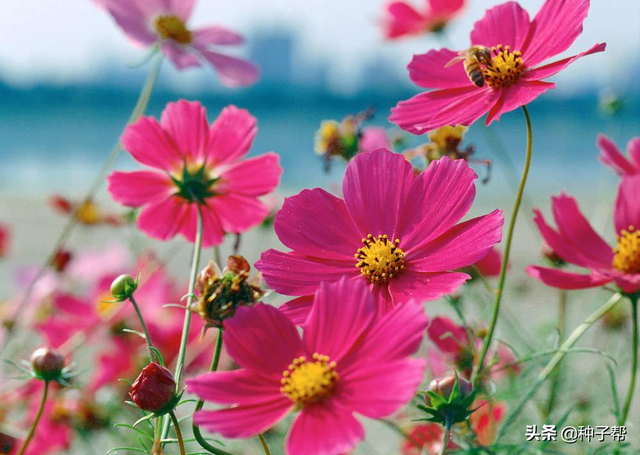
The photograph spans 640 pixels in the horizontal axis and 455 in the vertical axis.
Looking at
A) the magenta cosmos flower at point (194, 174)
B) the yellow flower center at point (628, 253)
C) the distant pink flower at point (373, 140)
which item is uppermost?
the distant pink flower at point (373, 140)

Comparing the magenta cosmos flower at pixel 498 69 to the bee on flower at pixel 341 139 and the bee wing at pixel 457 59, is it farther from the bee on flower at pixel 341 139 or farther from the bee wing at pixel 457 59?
the bee on flower at pixel 341 139

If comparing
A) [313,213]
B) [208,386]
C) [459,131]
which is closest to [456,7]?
[459,131]

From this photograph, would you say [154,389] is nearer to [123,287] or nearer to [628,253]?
[123,287]

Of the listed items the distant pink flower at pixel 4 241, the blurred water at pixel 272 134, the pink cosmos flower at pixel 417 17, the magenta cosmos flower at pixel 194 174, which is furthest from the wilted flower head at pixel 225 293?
the blurred water at pixel 272 134

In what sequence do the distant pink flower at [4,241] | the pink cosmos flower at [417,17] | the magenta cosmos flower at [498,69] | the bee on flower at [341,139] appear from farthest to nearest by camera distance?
the distant pink flower at [4,241] < the pink cosmos flower at [417,17] < the bee on flower at [341,139] < the magenta cosmos flower at [498,69]

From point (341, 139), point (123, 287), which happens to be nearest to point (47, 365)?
point (123, 287)

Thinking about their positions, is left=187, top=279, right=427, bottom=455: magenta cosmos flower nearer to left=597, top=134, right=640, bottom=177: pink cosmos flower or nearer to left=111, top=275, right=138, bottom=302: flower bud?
left=111, top=275, right=138, bottom=302: flower bud

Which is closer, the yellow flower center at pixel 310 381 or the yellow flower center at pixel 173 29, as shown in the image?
the yellow flower center at pixel 310 381

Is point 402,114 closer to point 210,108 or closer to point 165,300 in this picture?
point 165,300
